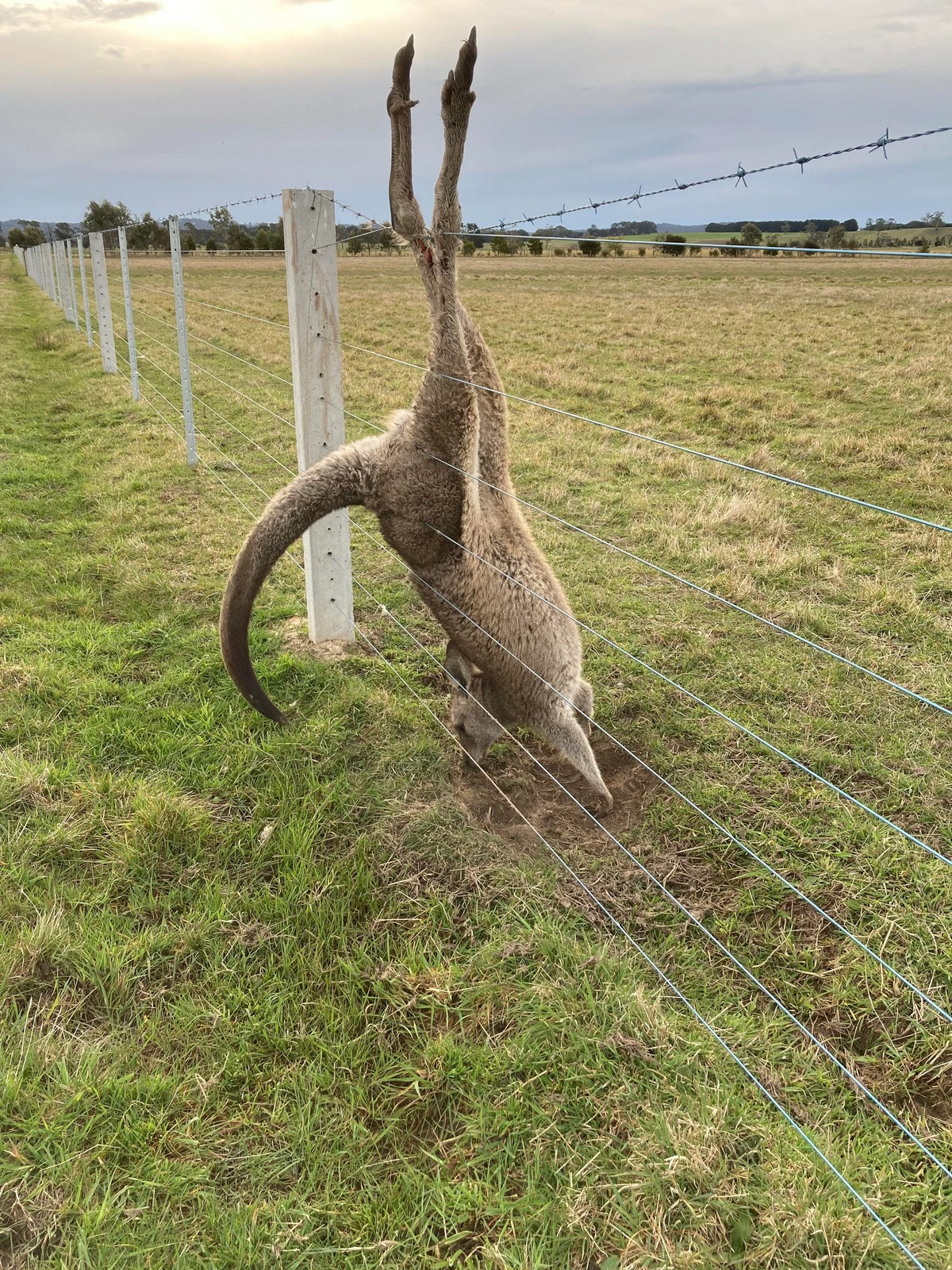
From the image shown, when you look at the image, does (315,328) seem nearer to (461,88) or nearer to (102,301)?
(461,88)

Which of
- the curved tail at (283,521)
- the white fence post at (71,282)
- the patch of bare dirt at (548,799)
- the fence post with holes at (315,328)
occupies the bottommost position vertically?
the patch of bare dirt at (548,799)

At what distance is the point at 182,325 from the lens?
6.96m

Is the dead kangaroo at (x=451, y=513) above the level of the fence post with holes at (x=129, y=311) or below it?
below

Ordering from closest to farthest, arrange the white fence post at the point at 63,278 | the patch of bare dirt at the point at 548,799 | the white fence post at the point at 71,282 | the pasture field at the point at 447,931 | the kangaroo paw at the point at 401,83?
the pasture field at the point at 447,931 < the kangaroo paw at the point at 401,83 < the patch of bare dirt at the point at 548,799 < the white fence post at the point at 71,282 < the white fence post at the point at 63,278

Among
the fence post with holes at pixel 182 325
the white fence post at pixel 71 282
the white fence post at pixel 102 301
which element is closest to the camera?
the fence post with holes at pixel 182 325

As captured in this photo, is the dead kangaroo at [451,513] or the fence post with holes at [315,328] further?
the fence post with holes at [315,328]

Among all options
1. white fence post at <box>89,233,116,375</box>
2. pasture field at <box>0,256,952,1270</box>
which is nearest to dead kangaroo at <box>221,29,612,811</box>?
pasture field at <box>0,256,952,1270</box>

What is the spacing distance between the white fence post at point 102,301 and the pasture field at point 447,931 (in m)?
6.95

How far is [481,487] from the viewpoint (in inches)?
127

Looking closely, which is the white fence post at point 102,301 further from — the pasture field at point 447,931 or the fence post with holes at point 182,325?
the pasture field at point 447,931

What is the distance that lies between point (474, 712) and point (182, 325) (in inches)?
210

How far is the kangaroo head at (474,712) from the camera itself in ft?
11.7

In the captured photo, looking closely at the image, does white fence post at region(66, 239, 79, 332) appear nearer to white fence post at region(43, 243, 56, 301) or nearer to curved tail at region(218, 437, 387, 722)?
white fence post at region(43, 243, 56, 301)

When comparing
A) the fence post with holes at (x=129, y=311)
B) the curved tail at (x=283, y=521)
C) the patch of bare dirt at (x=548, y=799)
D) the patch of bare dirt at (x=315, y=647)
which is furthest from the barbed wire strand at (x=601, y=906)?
the fence post with holes at (x=129, y=311)
